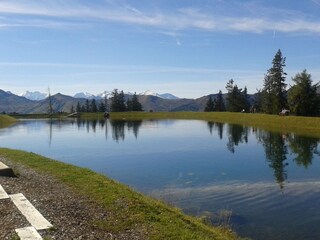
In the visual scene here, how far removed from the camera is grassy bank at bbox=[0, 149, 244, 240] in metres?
12.9

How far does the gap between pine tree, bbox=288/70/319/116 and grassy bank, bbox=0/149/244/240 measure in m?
80.7

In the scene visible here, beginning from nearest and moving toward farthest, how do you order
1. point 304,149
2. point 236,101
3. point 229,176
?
point 229,176
point 304,149
point 236,101

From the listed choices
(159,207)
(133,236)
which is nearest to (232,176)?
(159,207)

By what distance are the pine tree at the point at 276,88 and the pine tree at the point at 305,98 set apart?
9257 millimetres

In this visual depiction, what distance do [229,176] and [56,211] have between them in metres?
16.6

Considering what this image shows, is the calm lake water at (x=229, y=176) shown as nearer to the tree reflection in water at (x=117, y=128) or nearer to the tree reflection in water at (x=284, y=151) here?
the tree reflection in water at (x=284, y=151)

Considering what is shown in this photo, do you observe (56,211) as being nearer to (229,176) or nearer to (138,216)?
(138,216)

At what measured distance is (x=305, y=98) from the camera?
93438mm

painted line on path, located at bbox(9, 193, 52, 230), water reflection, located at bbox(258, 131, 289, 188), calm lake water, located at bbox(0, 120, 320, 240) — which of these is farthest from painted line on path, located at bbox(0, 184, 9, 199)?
water reflection, located at bbox(258, 131, 289, 188)

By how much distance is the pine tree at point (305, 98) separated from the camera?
9306 centimetres

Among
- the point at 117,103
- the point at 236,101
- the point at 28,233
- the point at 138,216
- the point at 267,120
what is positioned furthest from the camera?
the point at 117,103

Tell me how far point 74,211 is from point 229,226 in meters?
6.60

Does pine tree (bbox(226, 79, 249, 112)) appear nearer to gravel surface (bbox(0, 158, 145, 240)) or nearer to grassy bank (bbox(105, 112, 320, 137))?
grassy bank (bbox(105, 112, 320, 137))

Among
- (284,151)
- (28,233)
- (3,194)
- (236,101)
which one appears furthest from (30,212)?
(236,101)
